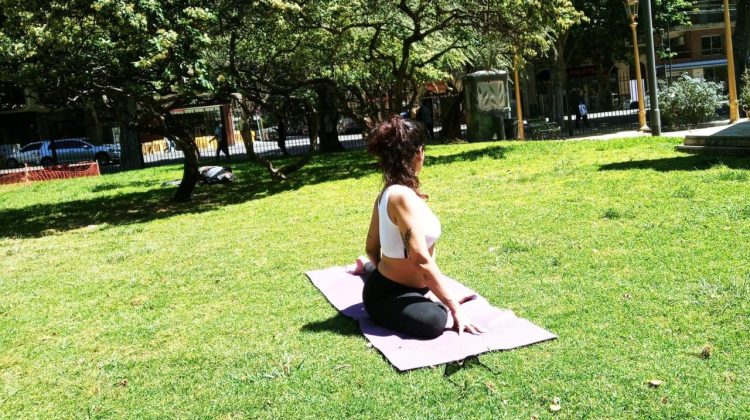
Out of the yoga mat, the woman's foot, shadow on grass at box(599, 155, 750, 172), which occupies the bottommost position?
the yoga mat

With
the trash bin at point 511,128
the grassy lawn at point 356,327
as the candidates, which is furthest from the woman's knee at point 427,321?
the trash bin at point 511,128

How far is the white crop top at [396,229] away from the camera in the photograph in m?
4.41

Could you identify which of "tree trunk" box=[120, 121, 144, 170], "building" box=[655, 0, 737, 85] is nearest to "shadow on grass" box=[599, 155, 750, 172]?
"tree trunk" box=[120, 121, 144, 170]

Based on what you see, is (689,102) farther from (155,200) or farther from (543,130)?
(155,200)

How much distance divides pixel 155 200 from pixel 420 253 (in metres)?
11.2

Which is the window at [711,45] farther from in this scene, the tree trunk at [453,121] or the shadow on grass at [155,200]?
the shadow on grass at [155,200]

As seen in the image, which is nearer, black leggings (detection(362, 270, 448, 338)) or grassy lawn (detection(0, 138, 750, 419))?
grassy lawn (detection(0, 138, 750, 419))

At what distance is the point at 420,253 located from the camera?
425cm

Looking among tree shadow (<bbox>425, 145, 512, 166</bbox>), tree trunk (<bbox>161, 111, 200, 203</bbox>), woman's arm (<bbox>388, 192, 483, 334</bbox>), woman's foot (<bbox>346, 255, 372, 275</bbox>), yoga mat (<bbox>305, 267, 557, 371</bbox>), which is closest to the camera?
yoga mat (<bbox>305, 267, 557, 371</bbox>)

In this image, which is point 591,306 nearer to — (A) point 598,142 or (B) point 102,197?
(A) point 598,142

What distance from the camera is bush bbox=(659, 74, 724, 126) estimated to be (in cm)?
1894

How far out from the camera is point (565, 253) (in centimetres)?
616

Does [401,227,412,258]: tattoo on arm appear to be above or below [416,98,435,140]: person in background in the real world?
below

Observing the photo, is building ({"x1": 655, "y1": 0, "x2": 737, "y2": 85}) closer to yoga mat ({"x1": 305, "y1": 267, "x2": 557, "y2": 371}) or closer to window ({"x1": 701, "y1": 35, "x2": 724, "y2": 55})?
window ({"x1": 701, "y1": 35, "x2": 724, "y2": 55})
